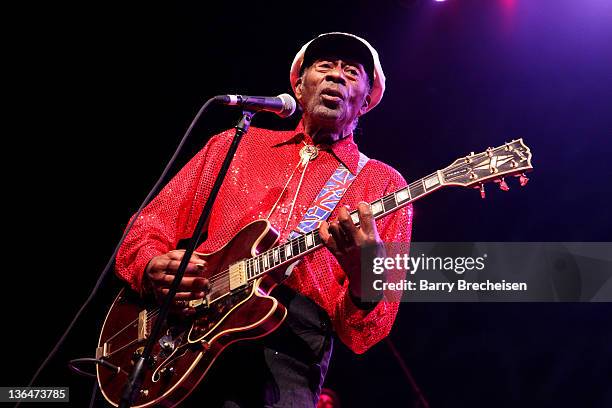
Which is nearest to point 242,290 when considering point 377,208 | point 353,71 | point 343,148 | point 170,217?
point 377,208

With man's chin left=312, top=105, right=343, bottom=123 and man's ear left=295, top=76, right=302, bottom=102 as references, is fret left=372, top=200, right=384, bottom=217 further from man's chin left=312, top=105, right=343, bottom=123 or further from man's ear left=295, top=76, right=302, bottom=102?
man's ear left=295, top=76, right=302, bottom=102

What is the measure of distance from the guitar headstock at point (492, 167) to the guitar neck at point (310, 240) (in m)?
0.08

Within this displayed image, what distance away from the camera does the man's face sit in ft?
11.3

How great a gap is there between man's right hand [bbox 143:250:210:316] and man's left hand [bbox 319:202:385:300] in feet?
2.08

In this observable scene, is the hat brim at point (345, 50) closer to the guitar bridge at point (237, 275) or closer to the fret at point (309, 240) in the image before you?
the fret at point (309, 240)

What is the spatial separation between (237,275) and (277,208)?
512 mm

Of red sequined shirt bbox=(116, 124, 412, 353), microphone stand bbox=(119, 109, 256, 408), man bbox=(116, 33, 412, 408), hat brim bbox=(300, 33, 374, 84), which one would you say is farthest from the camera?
hat brim bbox=(300, 33, 374, 84)

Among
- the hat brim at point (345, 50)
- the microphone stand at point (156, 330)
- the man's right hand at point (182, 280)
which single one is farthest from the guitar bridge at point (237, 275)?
the hat brim at point (345, 50)

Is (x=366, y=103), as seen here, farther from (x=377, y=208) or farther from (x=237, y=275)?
(x=237, y=275)

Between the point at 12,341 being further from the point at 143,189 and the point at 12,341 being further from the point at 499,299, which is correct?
the point at 499,299

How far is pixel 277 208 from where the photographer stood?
126 inches

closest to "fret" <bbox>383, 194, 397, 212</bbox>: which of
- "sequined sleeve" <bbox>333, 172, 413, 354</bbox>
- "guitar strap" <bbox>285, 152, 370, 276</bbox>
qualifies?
"sequined sleeve" <bbox>333, 172, 413, 354</bbox>

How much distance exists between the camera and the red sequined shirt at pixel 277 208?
290 cm

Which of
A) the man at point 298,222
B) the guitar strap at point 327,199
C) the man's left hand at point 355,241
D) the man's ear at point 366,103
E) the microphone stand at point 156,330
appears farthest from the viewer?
the man's ear at point 366,103
